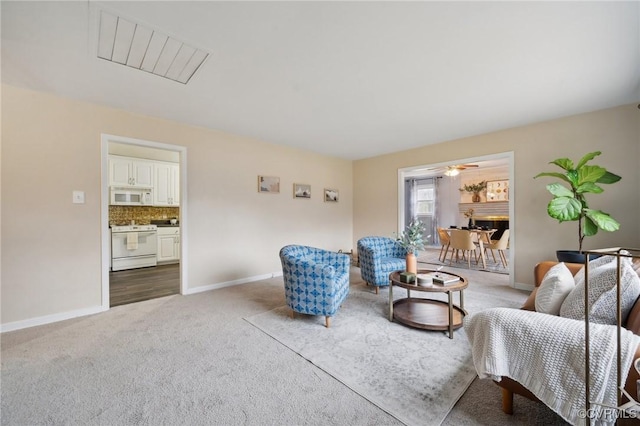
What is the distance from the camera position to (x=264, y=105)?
306cm

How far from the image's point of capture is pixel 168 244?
5742 millimetres

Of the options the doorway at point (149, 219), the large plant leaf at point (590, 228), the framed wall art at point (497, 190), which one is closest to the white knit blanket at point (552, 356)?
the large plant leaf at point (590, 228)

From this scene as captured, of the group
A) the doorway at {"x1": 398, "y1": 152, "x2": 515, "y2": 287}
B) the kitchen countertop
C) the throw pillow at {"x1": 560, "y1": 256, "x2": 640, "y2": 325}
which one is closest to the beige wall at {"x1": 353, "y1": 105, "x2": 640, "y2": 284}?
the throw pillow at {"x1": 560, "y1": 256, "x2": 640, "y2": 325}

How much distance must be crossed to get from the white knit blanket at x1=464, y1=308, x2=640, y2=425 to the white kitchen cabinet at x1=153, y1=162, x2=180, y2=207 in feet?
20.1

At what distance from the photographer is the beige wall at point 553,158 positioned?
313cm

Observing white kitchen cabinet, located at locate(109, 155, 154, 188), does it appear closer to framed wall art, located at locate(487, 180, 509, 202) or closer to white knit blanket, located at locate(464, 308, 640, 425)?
white knit blanket, located at locate(464, 308, 640, 425)

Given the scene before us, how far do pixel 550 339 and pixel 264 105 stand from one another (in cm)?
318

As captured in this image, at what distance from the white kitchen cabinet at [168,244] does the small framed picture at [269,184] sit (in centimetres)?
278

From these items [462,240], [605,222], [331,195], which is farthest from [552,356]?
[331,195]

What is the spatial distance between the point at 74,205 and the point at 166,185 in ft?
10.3

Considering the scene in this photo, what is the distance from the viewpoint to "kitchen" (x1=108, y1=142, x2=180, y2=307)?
4953mm

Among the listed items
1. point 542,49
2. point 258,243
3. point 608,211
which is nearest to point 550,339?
point 542,49

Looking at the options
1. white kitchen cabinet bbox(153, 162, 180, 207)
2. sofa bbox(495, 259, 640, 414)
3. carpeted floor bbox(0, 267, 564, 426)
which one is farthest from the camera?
white kitchen cabinet bbox(153, 162, 180, 207)

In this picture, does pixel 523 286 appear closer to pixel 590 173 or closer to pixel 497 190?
pixel 590 173
